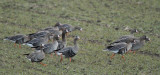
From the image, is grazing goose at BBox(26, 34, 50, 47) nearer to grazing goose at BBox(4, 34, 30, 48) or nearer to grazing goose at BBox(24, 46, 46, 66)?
grazing goose at BBox(4, 34, 30, 48)

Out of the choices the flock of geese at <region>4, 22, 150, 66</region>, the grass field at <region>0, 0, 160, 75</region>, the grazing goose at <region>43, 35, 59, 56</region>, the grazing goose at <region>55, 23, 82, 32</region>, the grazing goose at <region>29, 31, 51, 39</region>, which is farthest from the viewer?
the grazing goose at <region>55, 23, 82, 32</region>

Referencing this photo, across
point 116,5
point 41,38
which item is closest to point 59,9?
point 116,5

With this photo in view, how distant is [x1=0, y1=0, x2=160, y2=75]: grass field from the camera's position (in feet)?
49.8

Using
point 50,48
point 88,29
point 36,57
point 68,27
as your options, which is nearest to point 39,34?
point 50,48

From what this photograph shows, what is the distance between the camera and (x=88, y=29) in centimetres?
2180

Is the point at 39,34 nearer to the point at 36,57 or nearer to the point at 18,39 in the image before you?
the point at 18,39

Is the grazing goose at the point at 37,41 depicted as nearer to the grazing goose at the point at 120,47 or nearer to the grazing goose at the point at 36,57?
the grazing goose at the point at 36,57

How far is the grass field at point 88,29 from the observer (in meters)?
15.2

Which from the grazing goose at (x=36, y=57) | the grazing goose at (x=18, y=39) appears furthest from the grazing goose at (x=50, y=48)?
the grazing goose at (x=18, y=39)

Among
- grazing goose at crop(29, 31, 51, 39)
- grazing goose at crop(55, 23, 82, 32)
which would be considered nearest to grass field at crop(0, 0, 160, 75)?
grazing goose at crop(55, 23, 82, 32)

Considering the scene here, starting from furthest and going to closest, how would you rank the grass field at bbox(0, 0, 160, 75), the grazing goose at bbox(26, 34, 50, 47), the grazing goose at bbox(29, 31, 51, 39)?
the grazing goose at bbox(29, 31, 51, 39)
the grazing goose at bbox(26, 34, 50, 47)
the grass field at bbox(0, 0, 160, 75)

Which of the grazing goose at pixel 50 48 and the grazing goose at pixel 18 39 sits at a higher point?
the grazing goose at pixel 18 39

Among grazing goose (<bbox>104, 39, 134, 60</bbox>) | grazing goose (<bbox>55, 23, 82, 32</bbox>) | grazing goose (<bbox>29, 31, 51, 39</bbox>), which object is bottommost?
grazing goose (<bbox>104, 39, 134, 60</bbox>)

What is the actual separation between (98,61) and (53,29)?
4811 mm
